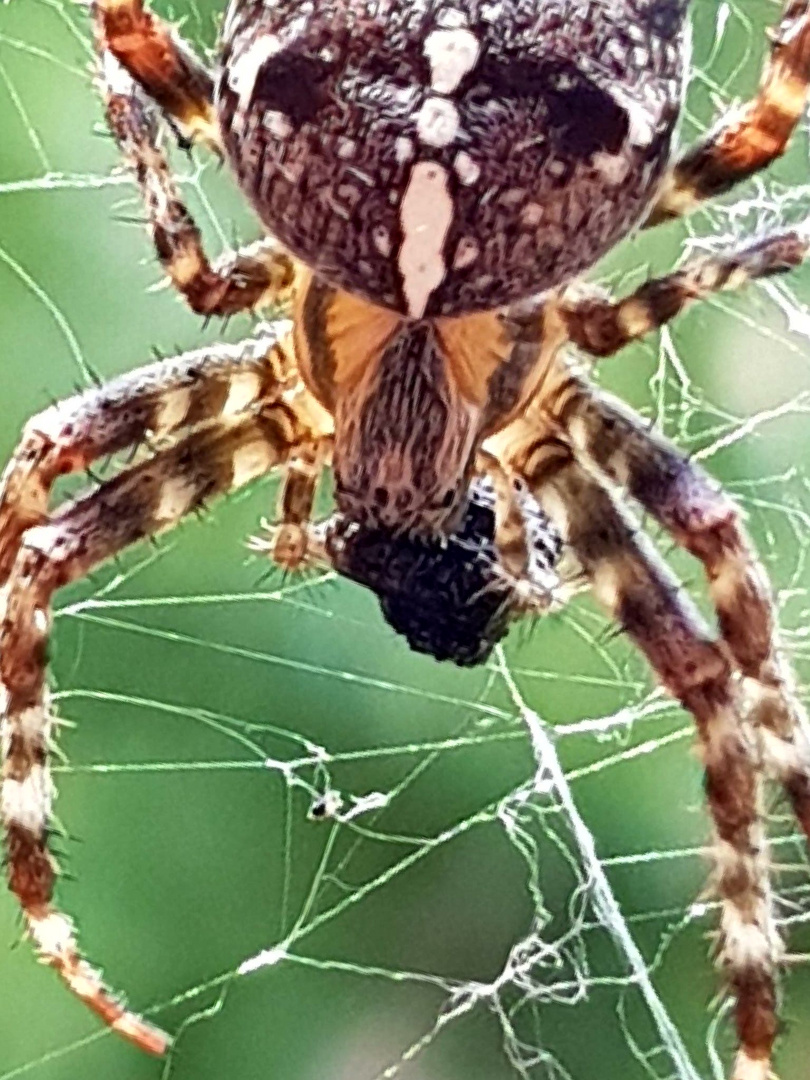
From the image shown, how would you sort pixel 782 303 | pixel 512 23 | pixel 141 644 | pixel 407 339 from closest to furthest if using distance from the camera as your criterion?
pixel 512 23 → pixel 407 339 → pixel 782 303 → pixel 141 644

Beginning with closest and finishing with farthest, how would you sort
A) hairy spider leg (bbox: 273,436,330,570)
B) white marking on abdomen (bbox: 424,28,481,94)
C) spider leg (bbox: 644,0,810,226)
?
white marking on abdomen (bbox: 424,28,481,94)
spider leg (bbox: 644,0,810,226)
hairy spider leg (bbox: 273,436,330,570)

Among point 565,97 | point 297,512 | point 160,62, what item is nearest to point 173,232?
point 160,62

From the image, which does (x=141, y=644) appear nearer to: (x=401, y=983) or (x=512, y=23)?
(x=401, y=983)

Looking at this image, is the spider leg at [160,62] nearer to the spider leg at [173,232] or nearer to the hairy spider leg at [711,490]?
the spider leg at [173,232]

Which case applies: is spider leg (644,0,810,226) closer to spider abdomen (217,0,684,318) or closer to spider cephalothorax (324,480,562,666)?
spider abdomen (217,0,684,318)

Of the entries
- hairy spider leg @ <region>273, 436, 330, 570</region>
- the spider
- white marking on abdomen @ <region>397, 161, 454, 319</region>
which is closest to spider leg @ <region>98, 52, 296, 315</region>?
the spider

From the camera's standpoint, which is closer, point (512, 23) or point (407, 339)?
point (512, 23)

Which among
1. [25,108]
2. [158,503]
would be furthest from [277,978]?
[25,108]
